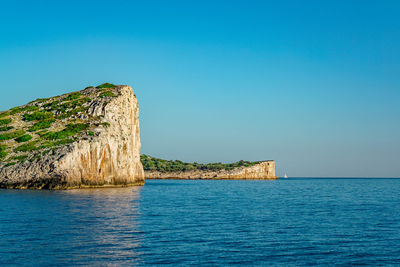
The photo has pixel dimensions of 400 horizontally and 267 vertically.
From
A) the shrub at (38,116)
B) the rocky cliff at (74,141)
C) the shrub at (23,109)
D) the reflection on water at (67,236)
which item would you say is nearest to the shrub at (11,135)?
the rocky cliff at (74,141)

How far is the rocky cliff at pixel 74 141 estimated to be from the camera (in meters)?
66.2

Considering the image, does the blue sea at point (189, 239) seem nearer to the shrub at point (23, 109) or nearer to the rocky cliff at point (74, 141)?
the rocky cliff at point (74, 141)

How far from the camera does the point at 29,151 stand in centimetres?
7044

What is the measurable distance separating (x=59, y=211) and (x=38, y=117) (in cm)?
5725

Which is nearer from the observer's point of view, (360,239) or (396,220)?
(360,239)

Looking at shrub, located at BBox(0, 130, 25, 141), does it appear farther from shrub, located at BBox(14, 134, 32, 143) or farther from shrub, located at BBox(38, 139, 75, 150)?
shrub, located at BBox(38, 139, 75, 150)

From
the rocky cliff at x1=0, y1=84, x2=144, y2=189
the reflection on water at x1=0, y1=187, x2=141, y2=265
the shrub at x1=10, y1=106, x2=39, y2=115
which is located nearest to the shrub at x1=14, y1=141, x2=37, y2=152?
the rocky cliff at x1=0, y1=84, x2=144, y2=189

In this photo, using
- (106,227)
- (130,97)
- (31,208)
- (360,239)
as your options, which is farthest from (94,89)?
(360,239)

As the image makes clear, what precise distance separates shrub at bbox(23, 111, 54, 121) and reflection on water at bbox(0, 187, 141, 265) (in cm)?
5364

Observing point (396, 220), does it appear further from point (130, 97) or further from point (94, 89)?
point (94, 89)

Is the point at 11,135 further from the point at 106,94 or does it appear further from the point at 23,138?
the point at 106,94

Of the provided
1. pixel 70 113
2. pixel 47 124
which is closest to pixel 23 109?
pixel 70 113

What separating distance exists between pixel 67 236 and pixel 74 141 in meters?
51.5

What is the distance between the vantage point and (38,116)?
279 ft
